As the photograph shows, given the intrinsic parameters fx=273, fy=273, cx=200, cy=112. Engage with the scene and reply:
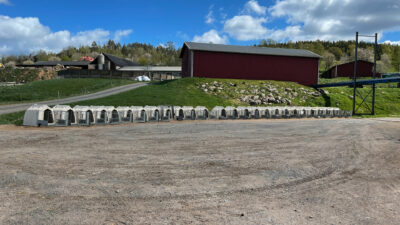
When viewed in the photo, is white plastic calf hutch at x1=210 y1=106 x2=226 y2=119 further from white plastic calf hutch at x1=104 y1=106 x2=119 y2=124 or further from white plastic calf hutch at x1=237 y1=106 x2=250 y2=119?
white plastic calf hutch at x1=104 y1=106 x2=119 y2=124

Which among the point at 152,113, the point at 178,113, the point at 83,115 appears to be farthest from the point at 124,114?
the point at 178,113

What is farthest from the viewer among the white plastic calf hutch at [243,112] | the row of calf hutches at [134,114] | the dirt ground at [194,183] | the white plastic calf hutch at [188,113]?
the white plastic calf hutch at [243,112]

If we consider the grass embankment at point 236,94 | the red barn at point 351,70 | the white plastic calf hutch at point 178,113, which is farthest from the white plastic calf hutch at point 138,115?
the red barn at point 351,70

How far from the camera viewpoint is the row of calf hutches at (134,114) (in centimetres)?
1549

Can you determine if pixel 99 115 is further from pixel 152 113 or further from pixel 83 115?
pixel 152 113

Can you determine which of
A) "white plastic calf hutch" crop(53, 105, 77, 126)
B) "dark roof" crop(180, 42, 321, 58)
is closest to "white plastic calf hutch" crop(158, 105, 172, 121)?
"white plastic calf hutch" crop(53, 105, 77, 126)

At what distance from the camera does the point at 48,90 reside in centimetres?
3797

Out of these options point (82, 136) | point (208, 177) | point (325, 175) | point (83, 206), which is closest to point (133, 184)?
point (83, 206)

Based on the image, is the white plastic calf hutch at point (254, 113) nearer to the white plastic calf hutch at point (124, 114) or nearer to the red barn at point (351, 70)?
the white plastic calf hutch at point (124, 114)

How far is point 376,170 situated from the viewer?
7785 mm

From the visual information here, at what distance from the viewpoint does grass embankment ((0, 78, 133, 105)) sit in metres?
31.5

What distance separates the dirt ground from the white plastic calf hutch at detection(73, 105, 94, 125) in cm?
498

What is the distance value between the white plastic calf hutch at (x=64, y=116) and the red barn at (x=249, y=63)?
86.6 feet

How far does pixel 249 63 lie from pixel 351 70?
150ft
